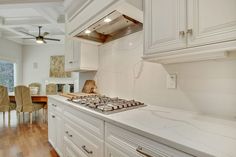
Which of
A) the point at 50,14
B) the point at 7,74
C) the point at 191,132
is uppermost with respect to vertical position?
the point at 50,14

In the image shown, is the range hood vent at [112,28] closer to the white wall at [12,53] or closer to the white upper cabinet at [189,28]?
the white upper cabinet at [189,28]

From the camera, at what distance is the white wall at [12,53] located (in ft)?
19.7

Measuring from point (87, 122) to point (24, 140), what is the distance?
2389mm

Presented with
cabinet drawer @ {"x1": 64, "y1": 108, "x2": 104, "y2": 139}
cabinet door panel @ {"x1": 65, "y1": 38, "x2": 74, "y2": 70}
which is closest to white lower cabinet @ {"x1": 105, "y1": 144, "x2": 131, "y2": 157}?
cabinet drawer @ {"x1": 64, "y1": 108, "x2": 104, "y2": 139}

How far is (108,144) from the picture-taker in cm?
120

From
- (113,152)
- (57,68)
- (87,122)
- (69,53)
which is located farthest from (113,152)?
(57,68)

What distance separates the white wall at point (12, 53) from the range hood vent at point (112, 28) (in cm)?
491

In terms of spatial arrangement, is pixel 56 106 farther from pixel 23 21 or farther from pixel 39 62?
pixel 39 62

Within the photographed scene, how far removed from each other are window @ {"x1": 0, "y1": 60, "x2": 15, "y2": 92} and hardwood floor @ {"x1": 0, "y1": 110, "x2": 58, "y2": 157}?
246 cm

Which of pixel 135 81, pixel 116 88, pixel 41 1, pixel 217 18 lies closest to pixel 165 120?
pixel 217 18

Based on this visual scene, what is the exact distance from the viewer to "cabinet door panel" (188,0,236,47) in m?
0.84

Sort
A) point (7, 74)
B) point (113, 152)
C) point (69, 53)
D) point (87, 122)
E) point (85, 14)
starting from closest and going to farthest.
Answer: point (113, 152) < point (87, 122) < point (85, 14) < point (69, 53) < point (7, 74)

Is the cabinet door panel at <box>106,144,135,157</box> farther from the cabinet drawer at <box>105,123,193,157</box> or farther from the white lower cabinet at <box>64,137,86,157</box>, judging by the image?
the white lower cabinet at <box>64,137,86,157</box>

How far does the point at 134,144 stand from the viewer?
3.15ft
